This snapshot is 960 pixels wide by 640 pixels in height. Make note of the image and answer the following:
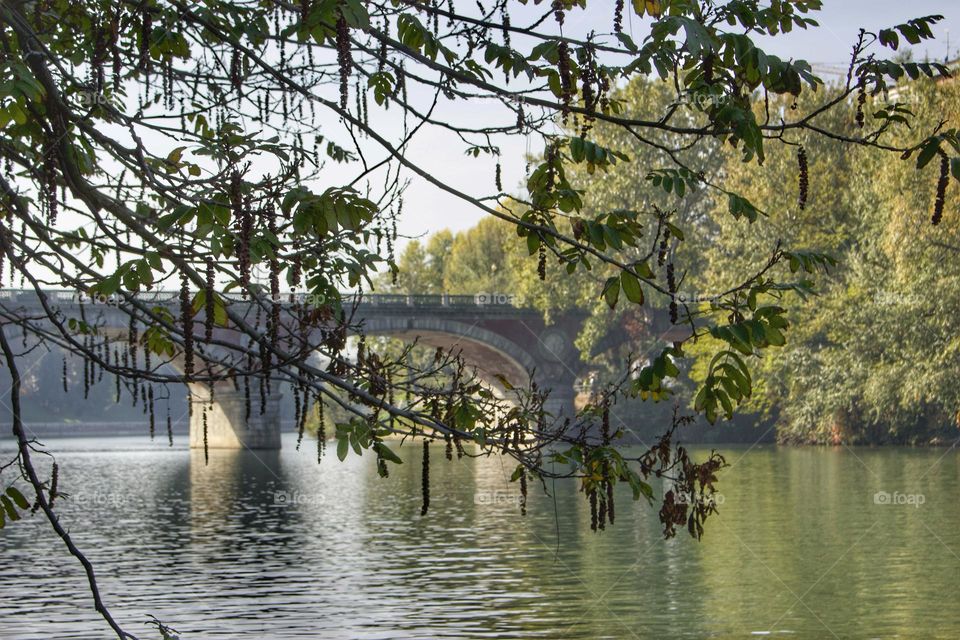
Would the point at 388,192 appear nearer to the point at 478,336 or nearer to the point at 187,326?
the point at 187,326

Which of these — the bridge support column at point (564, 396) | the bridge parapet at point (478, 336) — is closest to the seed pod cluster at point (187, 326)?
the bridge parapet at point (478, 336)

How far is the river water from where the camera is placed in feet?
55.0

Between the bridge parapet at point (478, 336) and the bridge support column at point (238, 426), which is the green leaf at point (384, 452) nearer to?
the bridge support column at point (238, 426)

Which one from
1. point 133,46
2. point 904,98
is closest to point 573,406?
point 904,98

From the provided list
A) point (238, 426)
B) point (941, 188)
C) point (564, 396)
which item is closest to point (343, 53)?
point (941, 188)

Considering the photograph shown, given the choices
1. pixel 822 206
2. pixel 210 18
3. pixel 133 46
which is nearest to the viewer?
pixel 210 18

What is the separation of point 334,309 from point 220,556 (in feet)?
57.9

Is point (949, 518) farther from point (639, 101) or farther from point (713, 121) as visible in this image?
point (639, 101)

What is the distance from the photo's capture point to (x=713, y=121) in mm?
6016

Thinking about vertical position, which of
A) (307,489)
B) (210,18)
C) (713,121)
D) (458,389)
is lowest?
(307,489)

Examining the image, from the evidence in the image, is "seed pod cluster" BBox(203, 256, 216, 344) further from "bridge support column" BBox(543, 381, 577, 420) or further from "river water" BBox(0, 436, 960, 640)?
"bridge support column" BBox(543, 381, 577, 420)

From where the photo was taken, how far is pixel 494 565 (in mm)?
22250

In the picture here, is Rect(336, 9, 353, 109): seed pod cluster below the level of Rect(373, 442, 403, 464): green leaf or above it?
above

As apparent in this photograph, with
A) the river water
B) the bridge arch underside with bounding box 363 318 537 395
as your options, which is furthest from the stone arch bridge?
the river water
